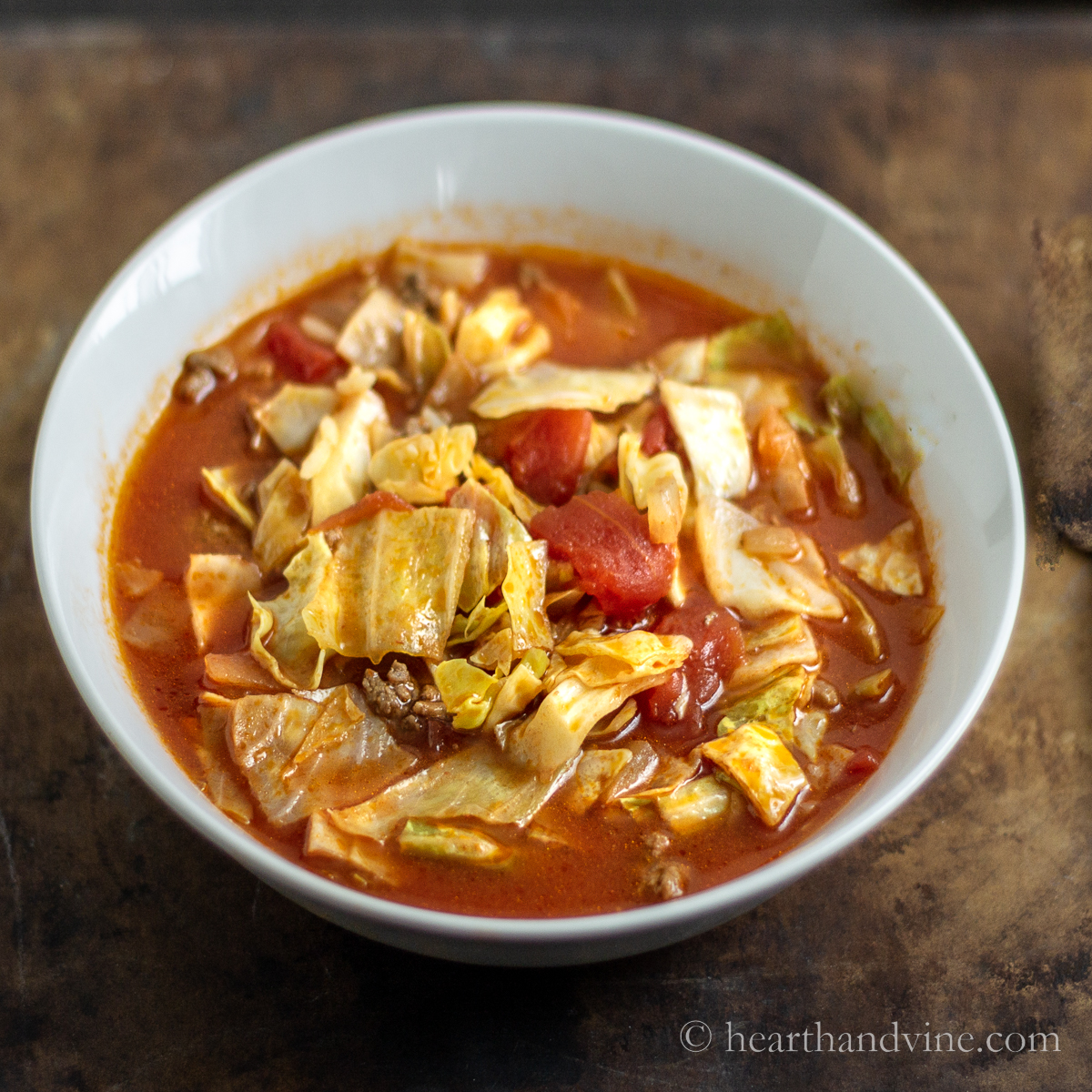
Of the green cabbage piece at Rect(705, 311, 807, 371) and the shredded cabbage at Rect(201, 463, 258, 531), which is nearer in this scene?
the shredded cabbage at Rect(201, 463, 258, 531)

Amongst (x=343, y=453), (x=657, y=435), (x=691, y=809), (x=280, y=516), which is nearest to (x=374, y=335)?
(x=343, y=453)

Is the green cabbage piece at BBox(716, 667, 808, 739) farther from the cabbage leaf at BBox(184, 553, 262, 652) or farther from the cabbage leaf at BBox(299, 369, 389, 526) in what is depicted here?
the cabbage leaf at BBox(184, 553, 262, 652)

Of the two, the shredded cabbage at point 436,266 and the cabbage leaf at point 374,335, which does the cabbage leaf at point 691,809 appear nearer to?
the cabbage leaf at point 374,335

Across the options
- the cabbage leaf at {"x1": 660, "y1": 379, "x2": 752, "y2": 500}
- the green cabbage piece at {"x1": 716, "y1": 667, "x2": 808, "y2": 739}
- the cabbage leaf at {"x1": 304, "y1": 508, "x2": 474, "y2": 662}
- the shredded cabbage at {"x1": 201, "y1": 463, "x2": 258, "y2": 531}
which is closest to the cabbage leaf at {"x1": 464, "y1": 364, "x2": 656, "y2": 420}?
the cabbage leaf at {"x1": 660, "y1": 379, "x2": 752, "y2": 500}

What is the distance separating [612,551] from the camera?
10.9 feet

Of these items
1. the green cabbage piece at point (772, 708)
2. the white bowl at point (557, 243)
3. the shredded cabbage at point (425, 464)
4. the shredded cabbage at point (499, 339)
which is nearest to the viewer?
the white bowl at point (557, 243)

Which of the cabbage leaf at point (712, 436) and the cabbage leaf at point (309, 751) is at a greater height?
the cabbage leaf at point (712, 436)

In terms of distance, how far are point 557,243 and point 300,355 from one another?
1.14 metres

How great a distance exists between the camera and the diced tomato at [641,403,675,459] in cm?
375

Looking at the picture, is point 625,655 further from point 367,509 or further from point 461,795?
point 367,509

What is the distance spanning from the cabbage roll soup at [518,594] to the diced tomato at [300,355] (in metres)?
0.01

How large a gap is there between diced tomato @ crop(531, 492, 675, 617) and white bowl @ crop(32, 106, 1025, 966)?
84 cm

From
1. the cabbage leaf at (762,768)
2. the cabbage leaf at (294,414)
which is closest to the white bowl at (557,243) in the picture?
the cabbage leaf at (762,768)

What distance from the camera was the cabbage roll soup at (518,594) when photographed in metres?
2.98
